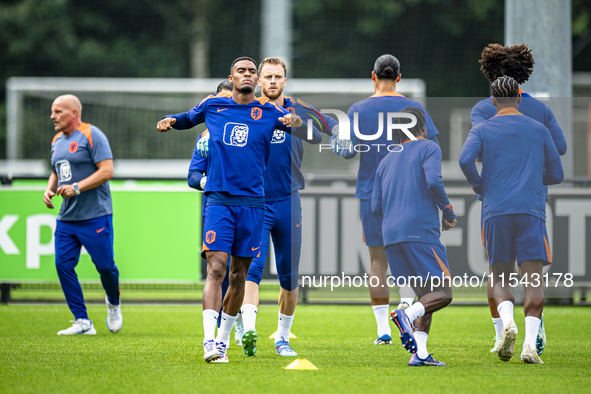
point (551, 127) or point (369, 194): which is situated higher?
point (551, 127)

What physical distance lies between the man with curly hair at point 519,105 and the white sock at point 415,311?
0.88 meters

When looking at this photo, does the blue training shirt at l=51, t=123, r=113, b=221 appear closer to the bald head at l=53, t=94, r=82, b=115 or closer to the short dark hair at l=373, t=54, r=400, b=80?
the bald head at l=53, t=94, r=82, b=115

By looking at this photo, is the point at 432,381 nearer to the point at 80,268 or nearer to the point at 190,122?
the point at 190,122

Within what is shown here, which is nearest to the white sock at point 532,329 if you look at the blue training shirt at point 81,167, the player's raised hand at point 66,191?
the blue training shirt at point 81,167

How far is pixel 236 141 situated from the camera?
5.21 metres

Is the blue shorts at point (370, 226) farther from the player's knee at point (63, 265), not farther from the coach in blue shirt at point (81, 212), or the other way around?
the player's knee at point (63, 265)

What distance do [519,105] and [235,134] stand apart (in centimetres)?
207

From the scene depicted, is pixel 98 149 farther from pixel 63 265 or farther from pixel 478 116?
pixel 478 116

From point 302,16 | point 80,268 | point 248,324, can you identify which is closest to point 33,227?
point 80,268

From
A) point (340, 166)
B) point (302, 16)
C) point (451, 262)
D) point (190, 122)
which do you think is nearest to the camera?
point (190, 122)

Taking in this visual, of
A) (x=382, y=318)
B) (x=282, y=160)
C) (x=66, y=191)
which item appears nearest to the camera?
(x=282, y=160)

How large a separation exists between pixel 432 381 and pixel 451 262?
358cm

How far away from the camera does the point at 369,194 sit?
20.0 feet

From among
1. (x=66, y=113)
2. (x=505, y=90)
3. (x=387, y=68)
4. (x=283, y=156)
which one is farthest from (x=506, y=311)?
(x=66, y=113)
